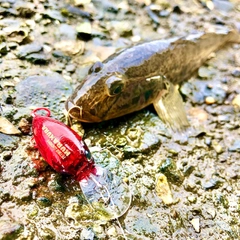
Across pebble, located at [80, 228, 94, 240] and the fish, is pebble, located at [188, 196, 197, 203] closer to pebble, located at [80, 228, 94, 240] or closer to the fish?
the fish

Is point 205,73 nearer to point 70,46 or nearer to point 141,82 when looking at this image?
point 141,82

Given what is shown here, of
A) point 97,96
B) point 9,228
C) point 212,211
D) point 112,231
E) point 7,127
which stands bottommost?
point 212,211

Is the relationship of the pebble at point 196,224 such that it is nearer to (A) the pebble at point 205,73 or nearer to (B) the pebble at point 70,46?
(A) the pebble at point 205,73

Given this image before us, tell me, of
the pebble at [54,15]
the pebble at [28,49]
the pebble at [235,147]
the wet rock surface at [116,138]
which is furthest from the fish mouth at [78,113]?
the pebble at [54,15]

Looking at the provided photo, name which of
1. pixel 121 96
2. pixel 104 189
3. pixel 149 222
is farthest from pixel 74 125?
pixel 149 222

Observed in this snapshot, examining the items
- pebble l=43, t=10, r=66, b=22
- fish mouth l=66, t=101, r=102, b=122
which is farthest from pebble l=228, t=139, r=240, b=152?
pebble l=43, t=10, r=66, b=22

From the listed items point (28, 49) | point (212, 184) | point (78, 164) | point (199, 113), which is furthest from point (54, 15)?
point (212, 184)

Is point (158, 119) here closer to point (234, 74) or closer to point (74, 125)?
point (74, 125)
